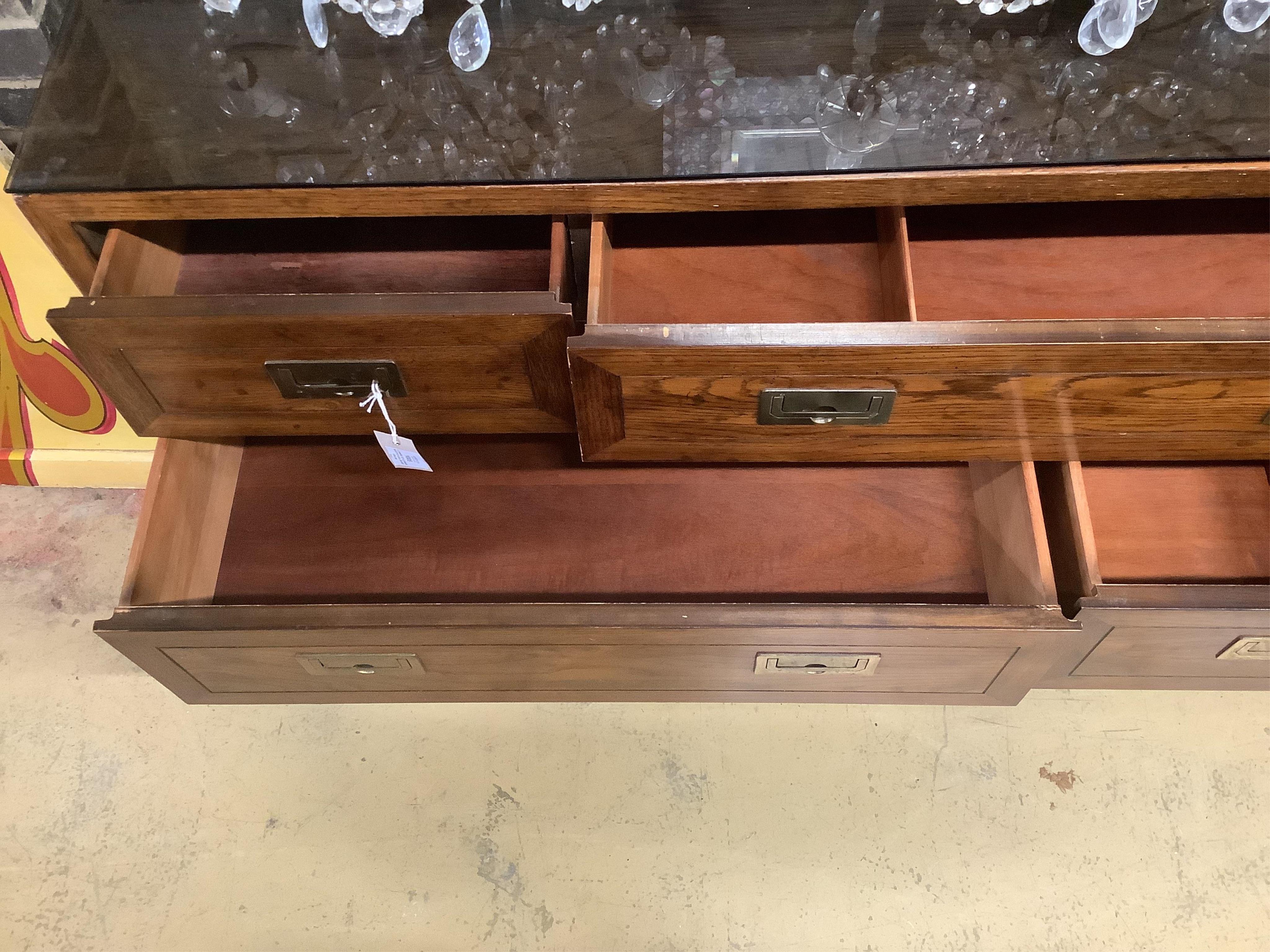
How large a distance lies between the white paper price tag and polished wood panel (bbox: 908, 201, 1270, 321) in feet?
1.89

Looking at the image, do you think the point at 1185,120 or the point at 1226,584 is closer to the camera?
the point at 1185,120

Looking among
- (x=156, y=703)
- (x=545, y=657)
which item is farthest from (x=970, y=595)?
(x=156, y=703)

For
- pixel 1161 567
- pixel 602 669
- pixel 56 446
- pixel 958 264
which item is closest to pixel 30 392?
pixel 56 446

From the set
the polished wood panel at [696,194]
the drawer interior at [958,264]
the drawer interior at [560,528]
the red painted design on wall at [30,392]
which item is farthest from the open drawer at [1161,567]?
the red painted design on wall at [30,392]

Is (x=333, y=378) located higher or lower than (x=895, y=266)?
lower

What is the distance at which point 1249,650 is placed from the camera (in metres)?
1.01

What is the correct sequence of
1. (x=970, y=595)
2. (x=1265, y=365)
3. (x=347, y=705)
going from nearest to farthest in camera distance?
(x=1265, y=365) → (x=970, y=595) → (x=347, y=705)

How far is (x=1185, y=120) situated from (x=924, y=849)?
33.0 inches

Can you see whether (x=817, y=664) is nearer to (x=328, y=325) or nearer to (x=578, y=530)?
(x=578, y=530)

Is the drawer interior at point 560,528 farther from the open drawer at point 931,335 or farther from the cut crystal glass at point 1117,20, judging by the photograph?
the cut crystal glass at point 1117,20

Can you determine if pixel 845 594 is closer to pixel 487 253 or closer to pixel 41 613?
pixel 487 253

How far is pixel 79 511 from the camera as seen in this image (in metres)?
1.39

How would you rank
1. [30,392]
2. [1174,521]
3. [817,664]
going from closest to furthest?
[817,664], [1174,521], [30,392]

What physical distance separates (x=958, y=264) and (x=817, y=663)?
0.47 metres
